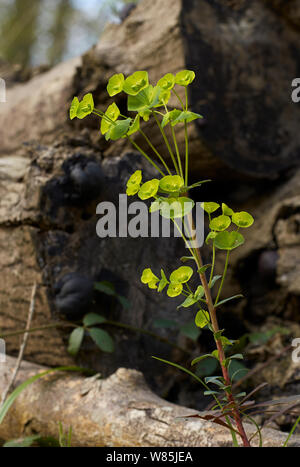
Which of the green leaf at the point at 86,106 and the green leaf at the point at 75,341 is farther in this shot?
the green leaf at the point at 75,341

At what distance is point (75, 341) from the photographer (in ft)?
4.75

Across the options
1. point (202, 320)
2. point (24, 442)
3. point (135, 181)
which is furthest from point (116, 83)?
point (24, 442)

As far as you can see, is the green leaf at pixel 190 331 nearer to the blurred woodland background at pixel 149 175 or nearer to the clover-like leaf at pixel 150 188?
the blurred woodland background at pixel 149 175

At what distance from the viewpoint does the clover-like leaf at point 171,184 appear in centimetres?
76

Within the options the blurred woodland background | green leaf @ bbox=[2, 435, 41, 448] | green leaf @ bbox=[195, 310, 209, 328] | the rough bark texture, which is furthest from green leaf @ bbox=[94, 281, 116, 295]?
green leaf @ bbox=[195, 310, 209, 328]

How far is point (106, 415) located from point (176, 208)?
2.56 feet

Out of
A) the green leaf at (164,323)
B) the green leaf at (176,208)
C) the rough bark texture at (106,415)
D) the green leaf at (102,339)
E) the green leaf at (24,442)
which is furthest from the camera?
the green leaf at (164,323)

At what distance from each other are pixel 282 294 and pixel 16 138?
1.76 metres

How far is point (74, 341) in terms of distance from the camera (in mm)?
1451

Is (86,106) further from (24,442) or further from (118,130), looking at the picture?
(24,442)

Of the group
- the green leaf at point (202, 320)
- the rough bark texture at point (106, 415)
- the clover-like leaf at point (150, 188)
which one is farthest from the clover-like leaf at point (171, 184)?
the rough bark texture at point (106, 415)

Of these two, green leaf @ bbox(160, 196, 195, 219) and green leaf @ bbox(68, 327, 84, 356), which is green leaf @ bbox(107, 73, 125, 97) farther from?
green leaf @ bbox(68, 327, 84, 356)

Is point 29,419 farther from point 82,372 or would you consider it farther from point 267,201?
point 267,201

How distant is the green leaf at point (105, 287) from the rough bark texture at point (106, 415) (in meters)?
0.26
